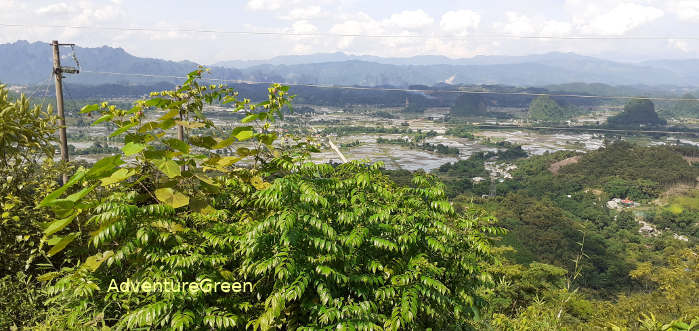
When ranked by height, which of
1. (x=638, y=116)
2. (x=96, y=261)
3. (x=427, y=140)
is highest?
(x=96, y=261)

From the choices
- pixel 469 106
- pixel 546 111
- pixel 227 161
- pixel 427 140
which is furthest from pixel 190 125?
pixel 546 111

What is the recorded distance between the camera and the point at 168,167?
8.42 ft

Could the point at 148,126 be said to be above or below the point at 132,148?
above

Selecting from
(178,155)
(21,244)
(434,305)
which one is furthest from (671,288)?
(21,244)

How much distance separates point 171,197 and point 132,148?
42 centimetres

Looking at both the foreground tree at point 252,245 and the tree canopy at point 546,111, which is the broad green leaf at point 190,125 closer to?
the foreground tree at point 252,245

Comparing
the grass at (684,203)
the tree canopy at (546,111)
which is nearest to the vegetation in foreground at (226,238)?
the grass at (684,203)

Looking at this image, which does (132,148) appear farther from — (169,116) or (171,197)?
(169,116)

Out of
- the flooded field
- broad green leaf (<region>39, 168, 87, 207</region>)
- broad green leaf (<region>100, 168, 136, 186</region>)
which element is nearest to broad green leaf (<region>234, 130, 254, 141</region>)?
broad green leaf (<region>100, 168, 136, 186</region>)

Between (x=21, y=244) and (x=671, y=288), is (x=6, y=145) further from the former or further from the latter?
(x=671, y=288)

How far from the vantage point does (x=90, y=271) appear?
2.49 m

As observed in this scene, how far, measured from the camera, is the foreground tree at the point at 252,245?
231 cm

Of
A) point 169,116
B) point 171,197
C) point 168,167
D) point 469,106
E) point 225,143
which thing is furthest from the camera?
point 469,106

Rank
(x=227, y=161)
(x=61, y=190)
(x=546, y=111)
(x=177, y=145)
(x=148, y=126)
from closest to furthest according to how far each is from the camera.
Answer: (x=61, y=190) < (x=177, y=145) < (x=148, y=126) < (x=227, y=161) < (x=546, y=111)
